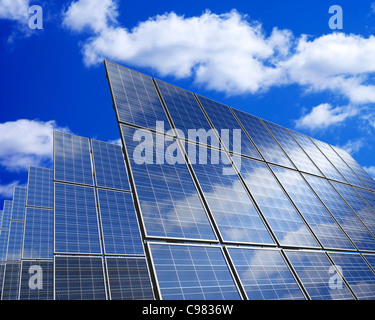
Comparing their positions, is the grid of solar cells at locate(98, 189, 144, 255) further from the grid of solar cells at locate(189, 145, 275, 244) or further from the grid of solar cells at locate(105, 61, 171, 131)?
the grid of solar cells at locate(105, 61, 171, 131)

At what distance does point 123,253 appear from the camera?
55.0ft

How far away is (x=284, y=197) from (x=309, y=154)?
24.9 feet

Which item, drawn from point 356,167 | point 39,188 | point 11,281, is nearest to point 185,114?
point 356,167

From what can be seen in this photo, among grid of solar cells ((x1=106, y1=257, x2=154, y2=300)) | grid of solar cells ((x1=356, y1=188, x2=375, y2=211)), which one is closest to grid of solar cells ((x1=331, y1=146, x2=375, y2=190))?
grid of solar cells ((x1=356, y1=188, x2=375, y2=211))

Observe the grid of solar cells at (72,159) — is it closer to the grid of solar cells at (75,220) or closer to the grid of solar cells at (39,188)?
the grid of solar cells at (75,220)

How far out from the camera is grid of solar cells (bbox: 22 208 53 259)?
17.9 meters

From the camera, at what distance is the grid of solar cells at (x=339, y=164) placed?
740 inches

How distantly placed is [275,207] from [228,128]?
457 cm

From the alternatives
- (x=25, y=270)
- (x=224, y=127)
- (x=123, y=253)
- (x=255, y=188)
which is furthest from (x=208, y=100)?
(x=25, y=270)

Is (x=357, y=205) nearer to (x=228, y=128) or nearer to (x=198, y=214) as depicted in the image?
(x=228, y=128)

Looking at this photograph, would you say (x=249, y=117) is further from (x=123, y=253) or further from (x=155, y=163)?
(x=123, y=253)

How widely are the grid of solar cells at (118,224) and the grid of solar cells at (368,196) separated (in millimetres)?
13939

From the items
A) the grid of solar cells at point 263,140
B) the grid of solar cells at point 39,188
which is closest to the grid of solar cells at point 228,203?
the grid of solar cells at point 263,140

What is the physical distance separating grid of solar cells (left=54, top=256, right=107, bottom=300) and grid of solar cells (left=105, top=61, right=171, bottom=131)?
907 cm
